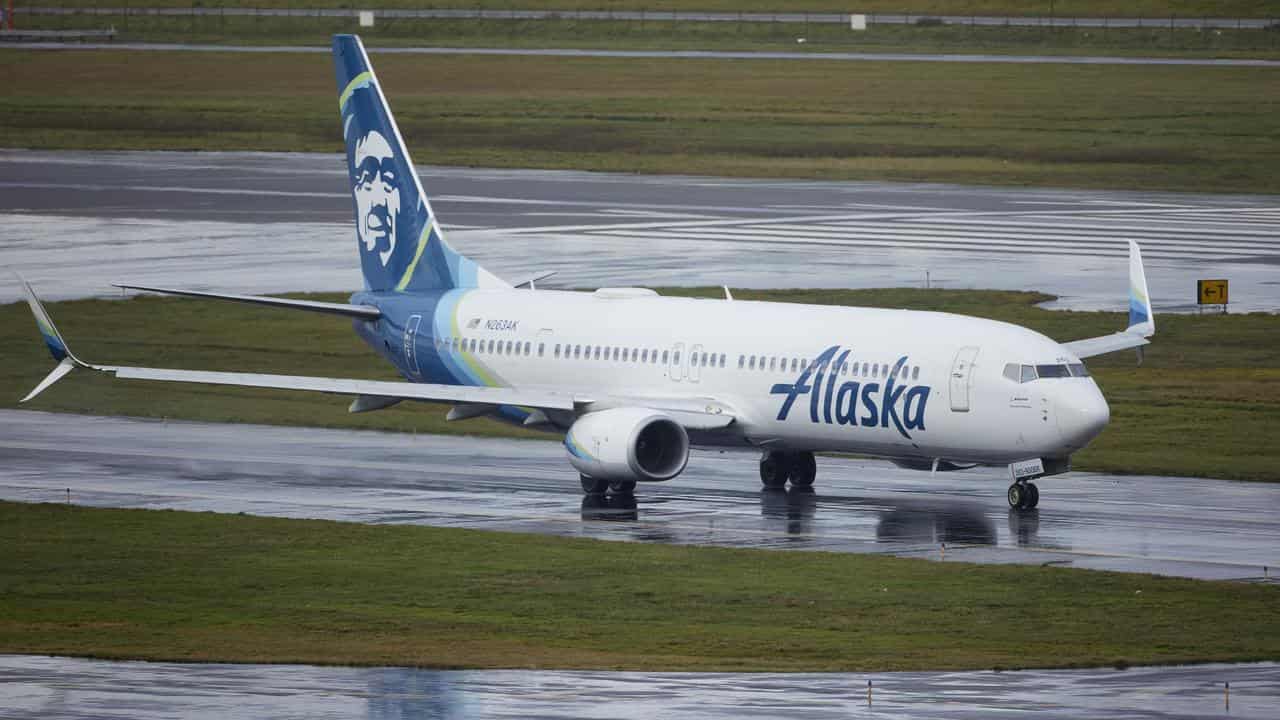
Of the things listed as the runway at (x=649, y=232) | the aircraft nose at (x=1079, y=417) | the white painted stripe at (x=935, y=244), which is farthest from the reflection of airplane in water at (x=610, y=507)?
the white painted stripe at (x=935, y=244)

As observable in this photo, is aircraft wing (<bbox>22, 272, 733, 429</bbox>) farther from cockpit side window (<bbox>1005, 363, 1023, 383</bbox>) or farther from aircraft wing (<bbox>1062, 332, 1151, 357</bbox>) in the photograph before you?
aircraft wing (<bbox>1062, 332, 1151, 357</bbox>)

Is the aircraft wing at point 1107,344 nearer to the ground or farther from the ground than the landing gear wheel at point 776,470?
farther from the ground

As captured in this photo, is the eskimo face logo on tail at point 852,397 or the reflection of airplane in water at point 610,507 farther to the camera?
the reflection of airplane in water at point 610,507

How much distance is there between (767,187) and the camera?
4181 inches

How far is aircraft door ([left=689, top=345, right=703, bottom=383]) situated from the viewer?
4612 centimetres

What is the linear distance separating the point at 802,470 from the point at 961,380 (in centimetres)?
524

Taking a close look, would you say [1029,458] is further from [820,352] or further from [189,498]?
[189,498]

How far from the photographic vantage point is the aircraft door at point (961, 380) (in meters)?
42.8

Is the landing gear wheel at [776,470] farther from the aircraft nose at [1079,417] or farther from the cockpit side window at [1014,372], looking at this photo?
the aircraft nose at [1079,417]

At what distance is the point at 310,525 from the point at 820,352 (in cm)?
988

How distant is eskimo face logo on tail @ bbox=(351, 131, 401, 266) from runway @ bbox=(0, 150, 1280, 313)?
76.1 feet

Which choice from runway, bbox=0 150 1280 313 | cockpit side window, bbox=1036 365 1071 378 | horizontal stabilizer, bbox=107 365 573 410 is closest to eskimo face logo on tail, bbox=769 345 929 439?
cockpit side window, bbox=1036 365 1071 378

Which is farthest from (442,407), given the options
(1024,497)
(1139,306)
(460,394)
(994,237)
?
(994,237)

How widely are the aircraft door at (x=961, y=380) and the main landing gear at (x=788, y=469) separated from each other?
484 centimetres
